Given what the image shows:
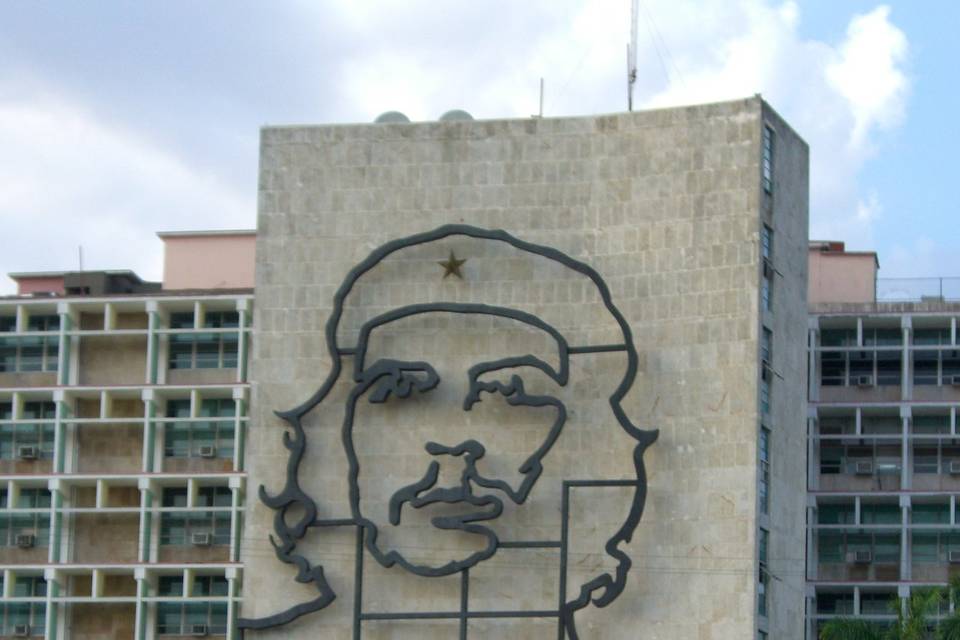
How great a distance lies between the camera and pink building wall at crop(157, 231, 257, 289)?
79562 millimetres

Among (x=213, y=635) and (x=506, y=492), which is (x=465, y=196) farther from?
(x=213, y=635)

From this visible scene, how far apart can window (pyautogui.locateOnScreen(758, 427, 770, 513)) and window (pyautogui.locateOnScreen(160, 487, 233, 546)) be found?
97.9 ft

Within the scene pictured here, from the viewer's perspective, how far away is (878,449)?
77875 mm

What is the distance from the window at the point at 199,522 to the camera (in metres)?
76.9

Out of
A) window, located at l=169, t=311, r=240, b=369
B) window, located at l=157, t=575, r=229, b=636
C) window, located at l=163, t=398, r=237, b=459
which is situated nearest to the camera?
window, located at l=157, t=575, r=229, b=636

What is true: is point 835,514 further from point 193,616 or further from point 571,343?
point 571,343

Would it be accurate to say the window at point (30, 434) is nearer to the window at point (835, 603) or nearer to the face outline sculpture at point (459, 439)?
the window at point (835, 603)

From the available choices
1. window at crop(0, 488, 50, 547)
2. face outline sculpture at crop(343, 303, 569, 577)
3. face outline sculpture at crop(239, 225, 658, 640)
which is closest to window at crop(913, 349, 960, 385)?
window at crop(0, 488, 50, 547)

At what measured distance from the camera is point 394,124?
53000 millimetres

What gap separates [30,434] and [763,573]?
3489 centimetres

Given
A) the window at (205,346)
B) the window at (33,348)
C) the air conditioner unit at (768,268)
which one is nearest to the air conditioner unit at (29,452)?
the window at (33,348)

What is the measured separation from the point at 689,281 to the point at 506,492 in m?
5.69

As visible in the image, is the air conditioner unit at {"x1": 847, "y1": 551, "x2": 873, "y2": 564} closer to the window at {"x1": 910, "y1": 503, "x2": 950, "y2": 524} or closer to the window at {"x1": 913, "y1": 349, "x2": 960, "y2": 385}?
the window at {"x1": 910, "y1": 503, "x2": 950, "y2": 524}

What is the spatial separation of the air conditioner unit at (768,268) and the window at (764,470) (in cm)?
326
